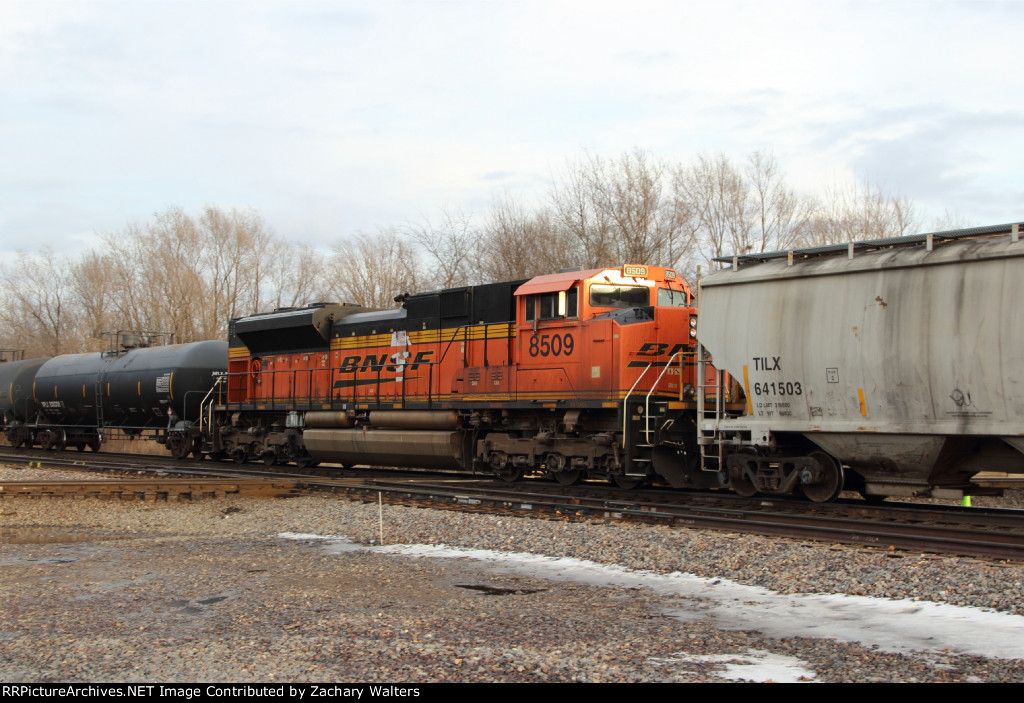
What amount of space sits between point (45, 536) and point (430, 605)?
6.56 m

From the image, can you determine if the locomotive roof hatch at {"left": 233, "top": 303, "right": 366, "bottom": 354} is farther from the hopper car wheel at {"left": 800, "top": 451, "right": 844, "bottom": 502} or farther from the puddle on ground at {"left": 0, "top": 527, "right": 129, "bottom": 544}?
the hopper car wheel at {"left": 800, "top": 451, "right": 844, "bottom": 502}

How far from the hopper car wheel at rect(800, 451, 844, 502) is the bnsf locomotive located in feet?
6.73

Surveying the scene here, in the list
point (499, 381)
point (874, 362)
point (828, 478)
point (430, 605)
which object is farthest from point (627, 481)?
point (430, 605)

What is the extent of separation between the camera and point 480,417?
54.1 feet

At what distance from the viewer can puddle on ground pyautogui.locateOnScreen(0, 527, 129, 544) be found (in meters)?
10.9

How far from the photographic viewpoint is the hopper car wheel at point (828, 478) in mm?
11773

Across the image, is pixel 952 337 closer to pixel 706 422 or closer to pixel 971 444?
pixel 971 444

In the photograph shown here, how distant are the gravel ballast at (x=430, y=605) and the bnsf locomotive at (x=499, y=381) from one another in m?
3.23

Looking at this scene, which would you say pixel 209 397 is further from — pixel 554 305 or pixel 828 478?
pixel 828 478

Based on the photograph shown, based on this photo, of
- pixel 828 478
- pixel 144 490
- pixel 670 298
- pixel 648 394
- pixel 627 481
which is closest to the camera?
pixel 828 478

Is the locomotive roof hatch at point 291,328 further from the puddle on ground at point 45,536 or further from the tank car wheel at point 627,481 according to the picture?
the puddle on ground at point 45,536

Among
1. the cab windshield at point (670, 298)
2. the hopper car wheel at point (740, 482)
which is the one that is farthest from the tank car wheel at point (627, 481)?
the cab windshield at point (670, 298)

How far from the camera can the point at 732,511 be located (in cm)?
1138

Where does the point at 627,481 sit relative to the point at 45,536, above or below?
above
